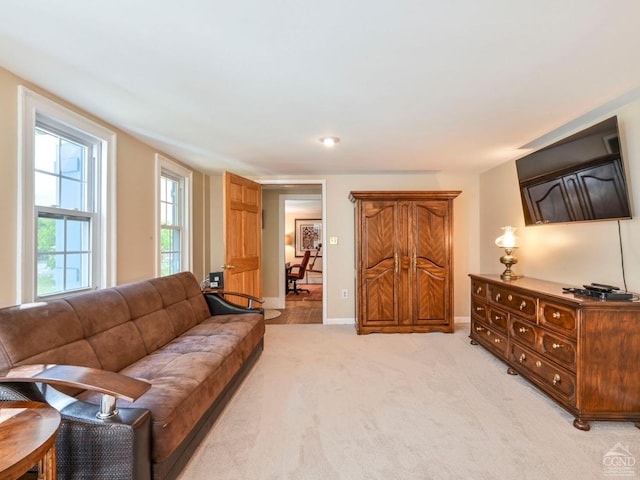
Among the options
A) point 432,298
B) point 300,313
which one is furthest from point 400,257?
point 300,313

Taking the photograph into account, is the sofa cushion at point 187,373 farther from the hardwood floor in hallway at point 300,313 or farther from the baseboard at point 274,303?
the baseboard at point 274,303

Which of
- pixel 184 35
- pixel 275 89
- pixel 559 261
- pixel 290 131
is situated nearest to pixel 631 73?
pixel 559 261

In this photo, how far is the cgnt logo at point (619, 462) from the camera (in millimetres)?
1619

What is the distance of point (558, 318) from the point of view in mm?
2223

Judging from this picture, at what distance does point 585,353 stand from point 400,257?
2121 millimetres

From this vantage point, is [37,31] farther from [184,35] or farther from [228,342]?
[228,342]

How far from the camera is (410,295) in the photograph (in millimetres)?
3951

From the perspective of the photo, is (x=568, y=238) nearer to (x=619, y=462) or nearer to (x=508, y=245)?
(x=508, y=245)

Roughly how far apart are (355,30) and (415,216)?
2.81 m

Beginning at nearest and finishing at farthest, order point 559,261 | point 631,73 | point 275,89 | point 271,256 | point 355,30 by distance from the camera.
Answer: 1. point 355,30
2. point 631,73
3. point 275,89
4. point 559,261
5. point 271,256

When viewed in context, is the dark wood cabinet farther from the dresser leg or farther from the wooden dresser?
the dresser leg

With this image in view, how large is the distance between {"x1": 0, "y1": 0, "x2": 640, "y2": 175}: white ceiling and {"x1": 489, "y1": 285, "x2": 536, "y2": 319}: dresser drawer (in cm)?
145

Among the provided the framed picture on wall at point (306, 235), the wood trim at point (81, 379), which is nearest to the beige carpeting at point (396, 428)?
the wood trim at point (81, 379)

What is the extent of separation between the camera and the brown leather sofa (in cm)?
126
